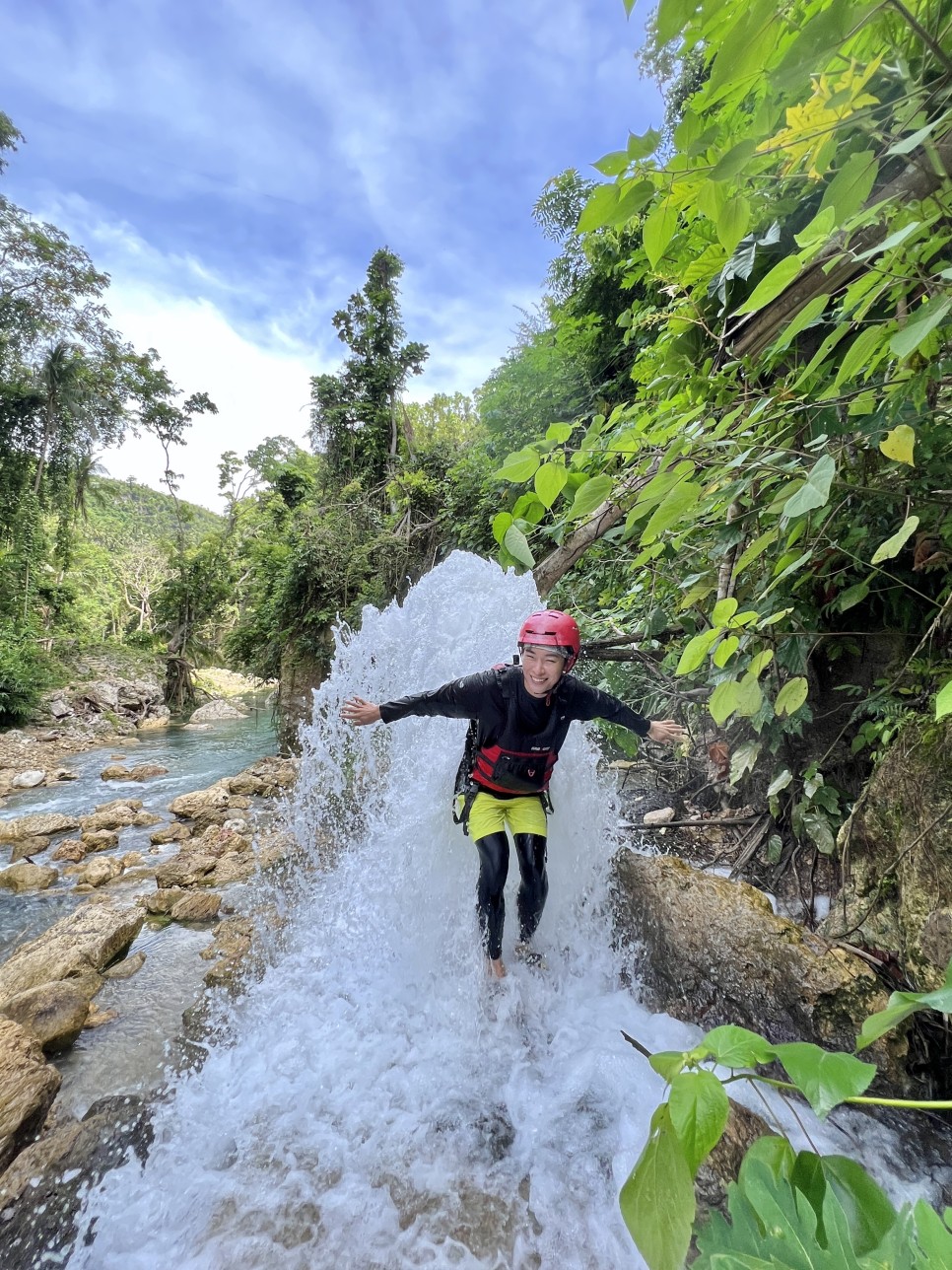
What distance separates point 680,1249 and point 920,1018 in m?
2.99

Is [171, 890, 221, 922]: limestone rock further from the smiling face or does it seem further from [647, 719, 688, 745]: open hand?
[647, 719, 688, 745]: open hand

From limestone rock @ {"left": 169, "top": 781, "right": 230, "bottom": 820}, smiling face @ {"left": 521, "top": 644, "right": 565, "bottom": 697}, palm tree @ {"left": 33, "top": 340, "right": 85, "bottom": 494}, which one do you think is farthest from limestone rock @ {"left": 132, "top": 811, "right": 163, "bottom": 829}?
palm tree @ {"left": 33, "top": 340, "right": 85, "bottom": 494}

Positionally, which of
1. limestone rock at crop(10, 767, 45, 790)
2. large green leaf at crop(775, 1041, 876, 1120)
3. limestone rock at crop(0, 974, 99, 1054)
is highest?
large green leaf at crop(775, 1041, 876, 1120)

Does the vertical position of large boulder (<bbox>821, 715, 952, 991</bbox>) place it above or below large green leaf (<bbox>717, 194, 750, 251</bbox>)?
below

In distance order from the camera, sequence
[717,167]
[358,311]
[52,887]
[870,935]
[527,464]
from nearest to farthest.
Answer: [717,167] → [527,464] → [870,935] → [52,887] → [358,311]

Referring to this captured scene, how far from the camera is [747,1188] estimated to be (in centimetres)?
70

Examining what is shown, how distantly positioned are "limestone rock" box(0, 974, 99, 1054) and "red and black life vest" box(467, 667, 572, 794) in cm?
334

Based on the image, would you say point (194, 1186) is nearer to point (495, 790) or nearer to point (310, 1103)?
point (310, 1103)

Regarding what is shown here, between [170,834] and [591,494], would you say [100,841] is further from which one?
[591,494]

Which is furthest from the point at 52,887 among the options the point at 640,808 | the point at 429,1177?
the point at 640,808

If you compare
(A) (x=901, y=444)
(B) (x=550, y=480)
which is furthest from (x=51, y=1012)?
(A) (x=901, y=444)

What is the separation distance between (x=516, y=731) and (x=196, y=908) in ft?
15.1

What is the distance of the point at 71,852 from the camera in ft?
25.8

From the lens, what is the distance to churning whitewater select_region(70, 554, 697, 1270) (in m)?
2.46
